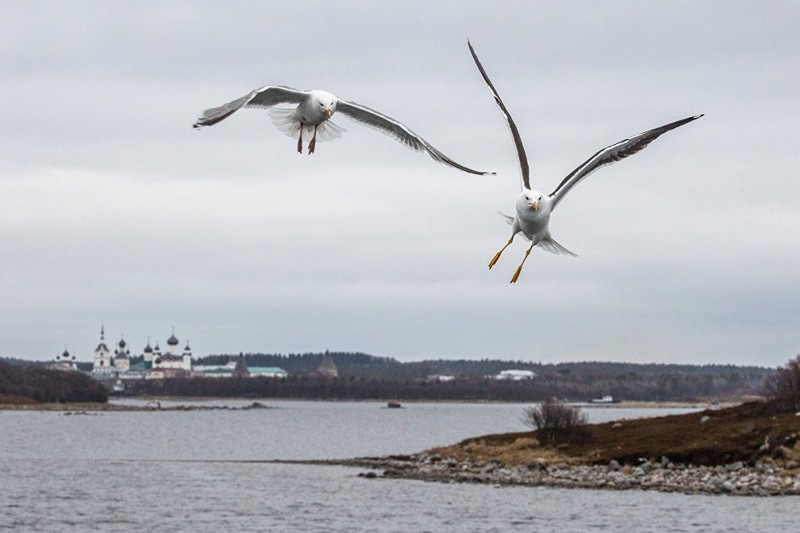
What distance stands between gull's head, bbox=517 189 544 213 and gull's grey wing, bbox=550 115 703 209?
577mm

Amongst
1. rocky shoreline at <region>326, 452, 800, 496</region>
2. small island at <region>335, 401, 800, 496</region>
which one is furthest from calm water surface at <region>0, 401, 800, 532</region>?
small island at <region>335, 401, 800, 496</region>

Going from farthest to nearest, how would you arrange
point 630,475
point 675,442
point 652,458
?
point 675,442 → point 652,458 → point 630,475

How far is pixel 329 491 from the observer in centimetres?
5328

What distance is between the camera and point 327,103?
15.5 metres

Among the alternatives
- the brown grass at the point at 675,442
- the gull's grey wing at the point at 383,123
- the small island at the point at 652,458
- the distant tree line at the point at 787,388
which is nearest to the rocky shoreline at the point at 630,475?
the small island at the point at 652,458

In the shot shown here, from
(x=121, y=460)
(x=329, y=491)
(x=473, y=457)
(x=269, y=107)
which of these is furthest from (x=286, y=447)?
(x=269, y=107)

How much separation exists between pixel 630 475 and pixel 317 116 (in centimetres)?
3851

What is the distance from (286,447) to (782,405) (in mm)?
44286

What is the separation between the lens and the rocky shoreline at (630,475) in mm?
47906

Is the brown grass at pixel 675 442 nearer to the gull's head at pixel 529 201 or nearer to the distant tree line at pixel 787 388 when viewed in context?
the distant tree line at pixel 787 388

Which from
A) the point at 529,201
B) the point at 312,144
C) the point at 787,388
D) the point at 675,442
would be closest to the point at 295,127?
the point at 312,144

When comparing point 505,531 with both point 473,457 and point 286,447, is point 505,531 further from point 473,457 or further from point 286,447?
point 286,447

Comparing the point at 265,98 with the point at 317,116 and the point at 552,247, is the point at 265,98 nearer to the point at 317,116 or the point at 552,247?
the point at 317,116

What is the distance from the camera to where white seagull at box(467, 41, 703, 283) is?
46.3 ft
